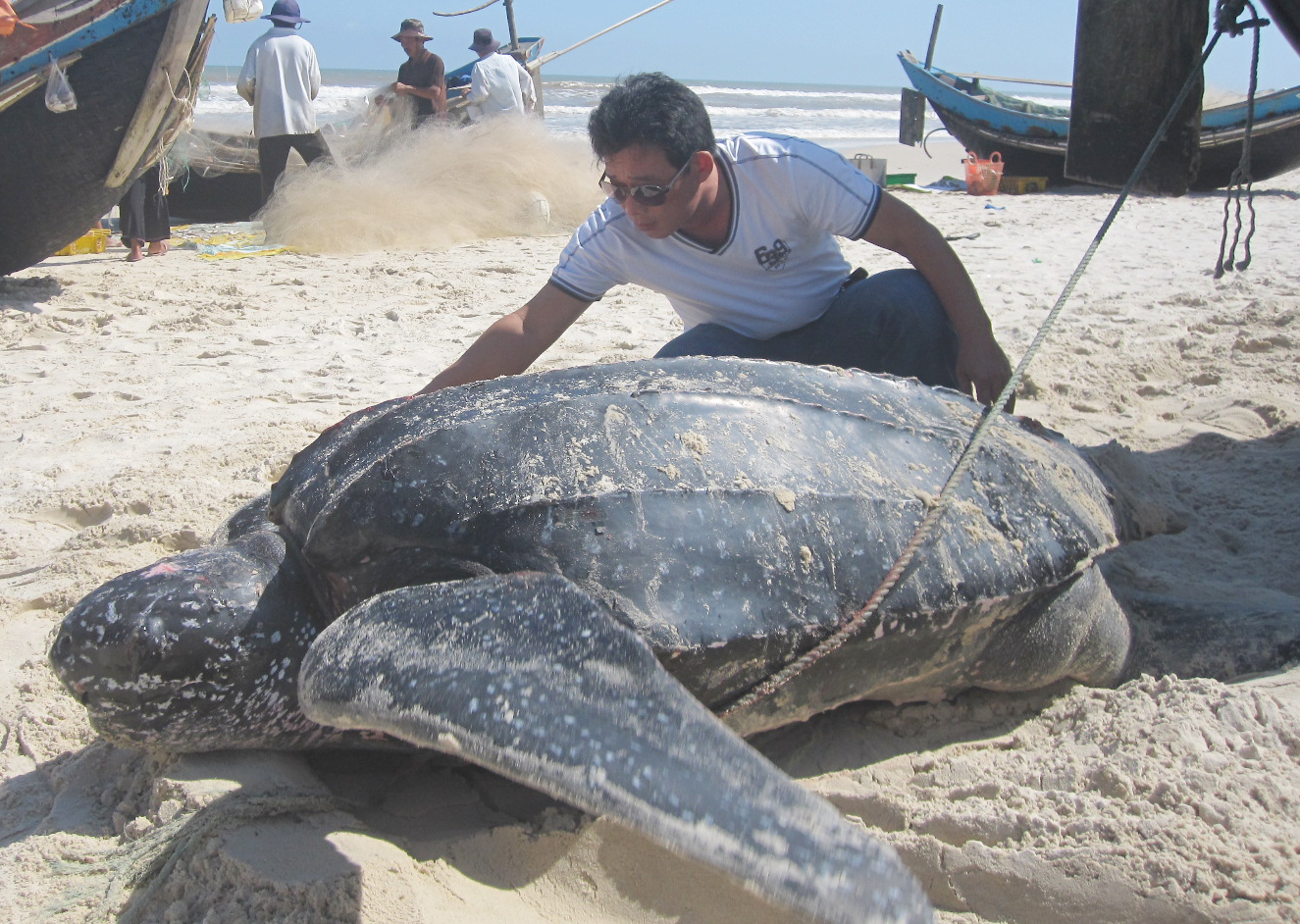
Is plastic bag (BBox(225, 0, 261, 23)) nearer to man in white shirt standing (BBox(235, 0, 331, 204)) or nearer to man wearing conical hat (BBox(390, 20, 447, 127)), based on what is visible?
man in white shirt standing (BBox(235, 0, 331, 204))

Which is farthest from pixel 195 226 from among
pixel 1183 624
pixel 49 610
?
pixel 1183 624

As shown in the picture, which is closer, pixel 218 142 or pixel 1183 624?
pixel 1183 624

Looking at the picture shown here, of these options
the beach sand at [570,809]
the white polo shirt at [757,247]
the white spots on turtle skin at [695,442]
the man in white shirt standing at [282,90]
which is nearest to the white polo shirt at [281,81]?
the man in white shirt standing at [282,90]

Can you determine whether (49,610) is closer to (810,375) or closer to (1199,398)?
(810,375)

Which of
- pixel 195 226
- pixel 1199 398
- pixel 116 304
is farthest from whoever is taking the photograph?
pixel 195 226

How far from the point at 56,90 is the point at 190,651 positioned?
3.87 metres

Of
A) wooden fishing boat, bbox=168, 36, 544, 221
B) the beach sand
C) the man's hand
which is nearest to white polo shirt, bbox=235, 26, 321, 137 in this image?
wooden fishing boat, bbox=168, 36, 544, 221

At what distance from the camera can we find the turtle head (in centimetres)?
124

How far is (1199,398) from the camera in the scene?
8.84ft

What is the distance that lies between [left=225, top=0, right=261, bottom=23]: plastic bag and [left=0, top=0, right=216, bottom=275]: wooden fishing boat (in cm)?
33

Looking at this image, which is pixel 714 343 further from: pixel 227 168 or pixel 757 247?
pixel 227 168

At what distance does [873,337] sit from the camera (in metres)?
2.08

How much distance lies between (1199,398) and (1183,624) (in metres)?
1.38

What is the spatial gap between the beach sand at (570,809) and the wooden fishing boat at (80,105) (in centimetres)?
61
